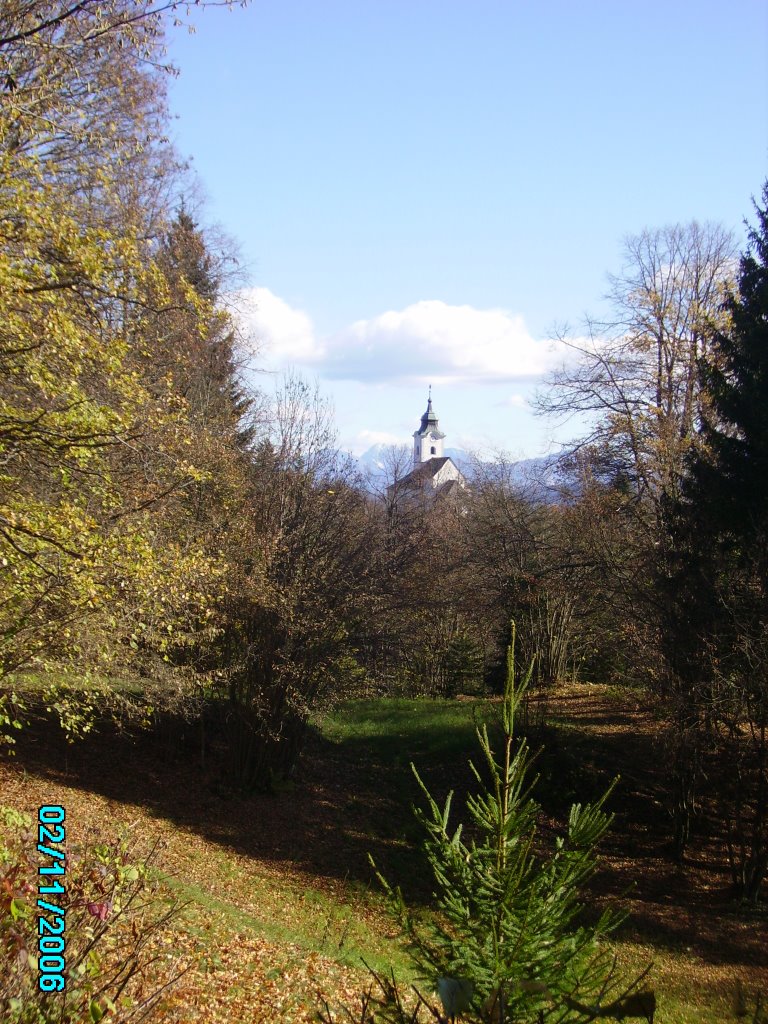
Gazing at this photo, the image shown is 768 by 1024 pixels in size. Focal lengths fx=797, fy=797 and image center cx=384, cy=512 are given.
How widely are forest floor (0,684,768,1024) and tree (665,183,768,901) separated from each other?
115 cm

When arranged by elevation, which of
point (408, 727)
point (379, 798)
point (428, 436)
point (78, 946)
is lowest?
point (379, 798)

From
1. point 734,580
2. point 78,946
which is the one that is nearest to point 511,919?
point 78,946

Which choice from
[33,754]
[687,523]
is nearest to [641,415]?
[687,523]

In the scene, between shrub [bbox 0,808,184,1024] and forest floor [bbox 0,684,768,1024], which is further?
forest floor [bbox 0,684,768,1024]

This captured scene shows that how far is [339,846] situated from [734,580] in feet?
25.6

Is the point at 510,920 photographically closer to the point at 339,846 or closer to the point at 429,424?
the point at 339,846

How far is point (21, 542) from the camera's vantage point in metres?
7.50

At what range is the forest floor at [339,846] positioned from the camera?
7.45 m

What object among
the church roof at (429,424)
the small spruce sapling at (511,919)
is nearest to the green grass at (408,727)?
the small spruce sapling at (511,919)

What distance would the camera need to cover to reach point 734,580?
1178cm

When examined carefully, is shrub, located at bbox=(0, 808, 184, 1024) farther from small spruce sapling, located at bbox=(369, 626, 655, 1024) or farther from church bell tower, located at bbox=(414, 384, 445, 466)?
church bell tower, located at bbox=(414, 384, 445, 466)

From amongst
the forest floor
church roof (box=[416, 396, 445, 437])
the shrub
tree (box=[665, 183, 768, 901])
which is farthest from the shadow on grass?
church roof (box=[416, 396, 445, 437])

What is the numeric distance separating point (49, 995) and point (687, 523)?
11.7m

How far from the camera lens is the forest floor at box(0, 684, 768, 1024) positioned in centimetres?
745
